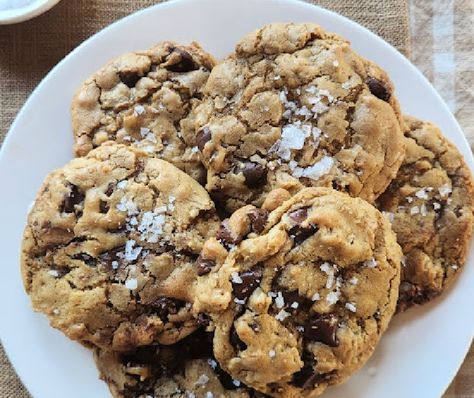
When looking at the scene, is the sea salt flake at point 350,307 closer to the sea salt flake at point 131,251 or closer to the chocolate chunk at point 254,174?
the chocolate chunk at point 254,174

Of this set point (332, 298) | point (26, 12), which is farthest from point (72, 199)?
point (26, 12)

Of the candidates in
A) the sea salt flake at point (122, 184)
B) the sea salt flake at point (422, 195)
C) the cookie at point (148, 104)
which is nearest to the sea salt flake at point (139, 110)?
the cookie at point (148, 104)

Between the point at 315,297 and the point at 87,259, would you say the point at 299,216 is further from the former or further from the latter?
the point at 87,259

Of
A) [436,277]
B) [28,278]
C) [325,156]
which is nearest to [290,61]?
[325,156]

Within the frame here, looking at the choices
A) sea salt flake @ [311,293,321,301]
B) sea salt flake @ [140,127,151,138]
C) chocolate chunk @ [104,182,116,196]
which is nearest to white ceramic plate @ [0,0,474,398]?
sea salt flake @ [140,127,151,138]

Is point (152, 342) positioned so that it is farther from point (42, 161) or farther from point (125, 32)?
point (125, 32)
